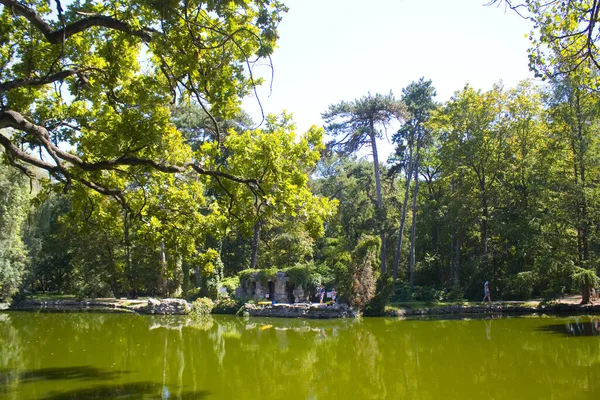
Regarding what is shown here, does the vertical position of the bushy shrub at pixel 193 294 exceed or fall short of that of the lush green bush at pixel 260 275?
it falls short

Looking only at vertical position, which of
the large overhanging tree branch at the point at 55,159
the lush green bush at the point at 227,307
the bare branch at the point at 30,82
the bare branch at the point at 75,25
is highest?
the bare branch at the point at 75,25

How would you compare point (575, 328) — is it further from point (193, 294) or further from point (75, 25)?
point (193, 294)

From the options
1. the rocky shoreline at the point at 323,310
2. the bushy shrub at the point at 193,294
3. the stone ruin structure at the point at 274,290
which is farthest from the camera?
the bushy shrub at the point at 193,294

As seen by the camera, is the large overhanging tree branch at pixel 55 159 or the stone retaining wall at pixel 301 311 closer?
the large overhanging tree branch at pixel 55 159

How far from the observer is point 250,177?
8523mm

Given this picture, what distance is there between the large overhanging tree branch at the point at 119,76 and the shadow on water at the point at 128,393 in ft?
10.8

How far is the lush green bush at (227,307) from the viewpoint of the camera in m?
24.6

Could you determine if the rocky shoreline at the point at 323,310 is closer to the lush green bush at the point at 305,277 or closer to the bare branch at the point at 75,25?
the lush green bush at the point at 305,277

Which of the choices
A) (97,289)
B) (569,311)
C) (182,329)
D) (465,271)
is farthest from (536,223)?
(97,289)

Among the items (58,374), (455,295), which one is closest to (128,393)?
(58,374)

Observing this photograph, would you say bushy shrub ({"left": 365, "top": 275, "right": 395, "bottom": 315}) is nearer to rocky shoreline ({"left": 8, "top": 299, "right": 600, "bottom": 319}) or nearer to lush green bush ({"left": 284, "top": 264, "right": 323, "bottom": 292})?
rocky shoreline ({"left": 8, "top": 299, "right": 600, "bottom": 319})

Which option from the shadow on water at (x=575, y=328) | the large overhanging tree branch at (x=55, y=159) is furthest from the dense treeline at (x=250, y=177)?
the shadow on water at (x=575, y=328)

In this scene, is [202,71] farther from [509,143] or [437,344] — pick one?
[509,143]

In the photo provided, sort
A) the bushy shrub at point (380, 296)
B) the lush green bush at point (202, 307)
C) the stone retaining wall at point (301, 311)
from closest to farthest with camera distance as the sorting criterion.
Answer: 1. the stone retaining wall at point (301, 311)
2. the bushy shrub at point (380, 296)
3. the lush green bush at point (202, 307)
